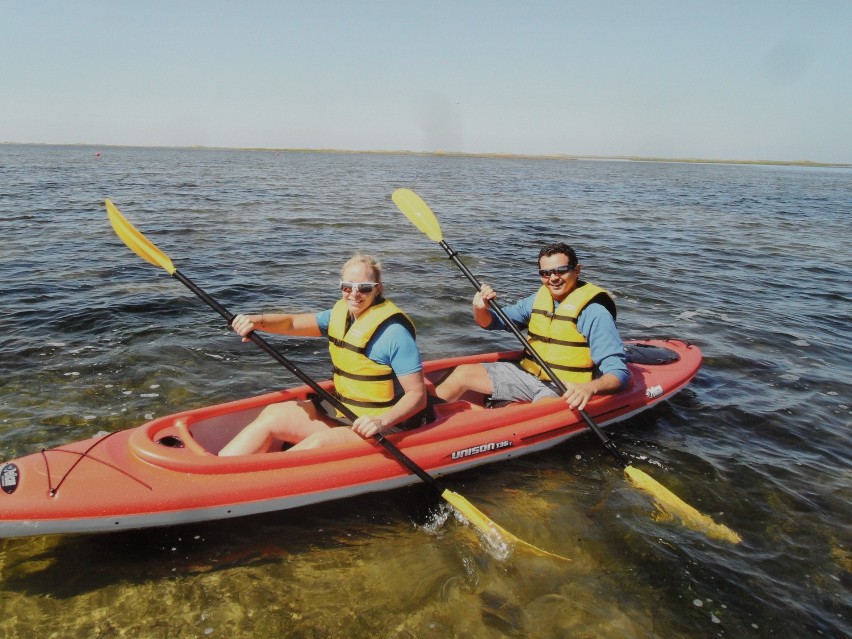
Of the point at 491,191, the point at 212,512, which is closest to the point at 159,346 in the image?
the point at 212,512

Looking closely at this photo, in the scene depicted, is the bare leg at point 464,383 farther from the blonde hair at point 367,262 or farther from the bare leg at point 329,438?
the blonde hair at point 367,262

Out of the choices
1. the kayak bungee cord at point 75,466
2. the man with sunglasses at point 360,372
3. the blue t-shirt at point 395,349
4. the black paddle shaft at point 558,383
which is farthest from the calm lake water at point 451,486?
the blue t-shirt at point 395,349

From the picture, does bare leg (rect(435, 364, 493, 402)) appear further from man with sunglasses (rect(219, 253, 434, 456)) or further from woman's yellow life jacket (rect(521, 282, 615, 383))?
man with sunglasses (rect(219, 253, 434, 456))

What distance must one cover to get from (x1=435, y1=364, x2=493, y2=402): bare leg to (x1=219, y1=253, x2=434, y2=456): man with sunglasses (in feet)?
3.03

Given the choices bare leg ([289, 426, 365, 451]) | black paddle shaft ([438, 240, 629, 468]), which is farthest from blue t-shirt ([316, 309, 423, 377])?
black paddle shaft ([438, 240, 629, 468])

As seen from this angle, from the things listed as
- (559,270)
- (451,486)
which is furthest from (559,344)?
(451,486)

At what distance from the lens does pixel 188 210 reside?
61.4ft

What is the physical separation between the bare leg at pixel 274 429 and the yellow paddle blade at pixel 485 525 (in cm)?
111

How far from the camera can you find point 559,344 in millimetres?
4996

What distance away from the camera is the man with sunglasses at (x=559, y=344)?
4.71 meters

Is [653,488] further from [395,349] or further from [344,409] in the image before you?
[344,409]

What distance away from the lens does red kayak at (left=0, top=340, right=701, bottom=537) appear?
3.39 m

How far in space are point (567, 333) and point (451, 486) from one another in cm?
164

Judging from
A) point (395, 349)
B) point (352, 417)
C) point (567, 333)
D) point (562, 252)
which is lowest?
point (352, 417)
